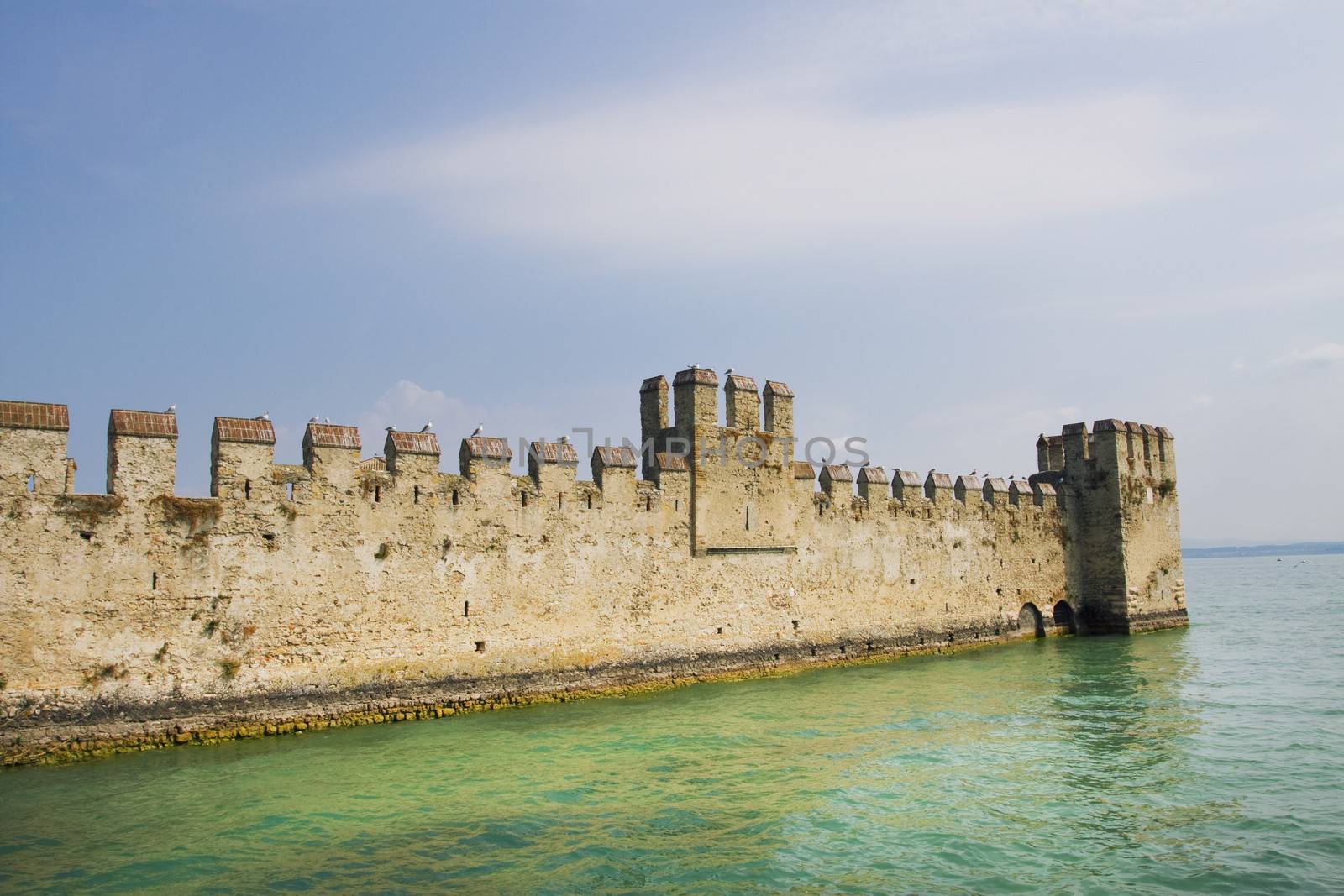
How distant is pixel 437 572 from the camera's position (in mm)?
15297

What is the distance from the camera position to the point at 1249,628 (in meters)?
29.8

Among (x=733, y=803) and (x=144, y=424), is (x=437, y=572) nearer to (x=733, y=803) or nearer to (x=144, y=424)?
(x=144, y=424)

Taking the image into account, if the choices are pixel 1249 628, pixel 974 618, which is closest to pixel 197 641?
pixel 974 618

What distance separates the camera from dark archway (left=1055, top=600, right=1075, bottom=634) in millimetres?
27125

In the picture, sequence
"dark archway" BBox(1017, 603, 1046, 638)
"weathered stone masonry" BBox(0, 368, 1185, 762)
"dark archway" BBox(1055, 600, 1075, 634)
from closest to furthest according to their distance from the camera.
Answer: "weathered stone masonry" BBox(0, 368, 1185, 762), "dark archway" BBox(1017, 603, 1046, 638), "dark archway" BBox(1055, 600, 1075, 634)

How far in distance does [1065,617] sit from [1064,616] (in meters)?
0.05

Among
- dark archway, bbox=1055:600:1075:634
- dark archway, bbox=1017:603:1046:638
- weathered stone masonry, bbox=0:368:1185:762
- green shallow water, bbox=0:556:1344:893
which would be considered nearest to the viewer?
green shallow water, bbox=0:556:1344:893

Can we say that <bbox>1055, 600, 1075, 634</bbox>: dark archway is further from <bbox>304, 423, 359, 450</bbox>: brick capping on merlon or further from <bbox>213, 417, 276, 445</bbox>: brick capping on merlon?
<bbox>213, 417, 276, 445</bbox>: brick capping on merlon

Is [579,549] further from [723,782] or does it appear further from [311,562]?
[723,782]

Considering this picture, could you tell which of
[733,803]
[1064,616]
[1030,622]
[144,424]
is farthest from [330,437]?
[1064,616]

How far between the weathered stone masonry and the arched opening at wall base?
9.63 ft

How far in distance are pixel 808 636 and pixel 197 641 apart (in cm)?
1208

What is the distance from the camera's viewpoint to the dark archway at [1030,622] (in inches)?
Result: 1020

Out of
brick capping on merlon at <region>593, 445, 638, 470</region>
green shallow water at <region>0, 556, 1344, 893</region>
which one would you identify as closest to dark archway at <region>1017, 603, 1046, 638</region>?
green shallow water at <region>0, 556, 1344, 893</region>
